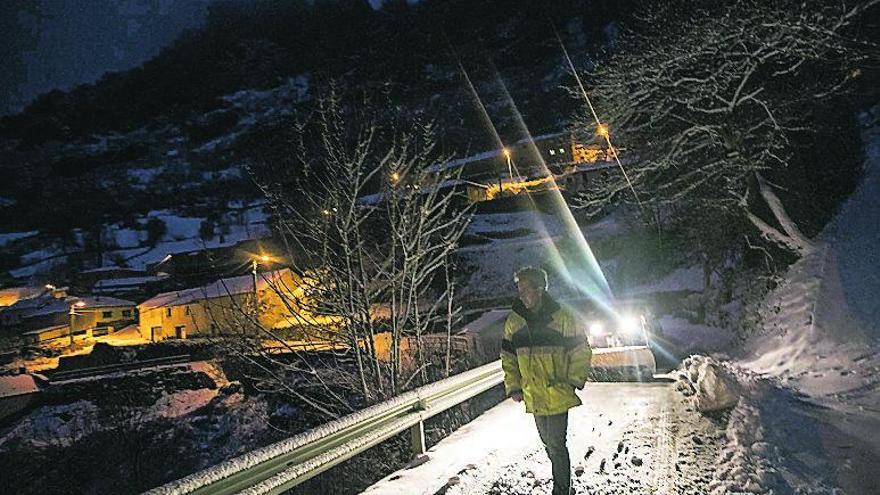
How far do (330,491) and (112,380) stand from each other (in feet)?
73.4

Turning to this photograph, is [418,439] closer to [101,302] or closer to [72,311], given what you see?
[72,311]

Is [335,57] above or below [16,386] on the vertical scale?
above

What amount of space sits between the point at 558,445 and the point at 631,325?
7.53 metres

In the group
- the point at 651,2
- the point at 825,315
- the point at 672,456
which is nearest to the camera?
the point at 672,456

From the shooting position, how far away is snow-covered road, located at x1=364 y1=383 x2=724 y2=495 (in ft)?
14.5

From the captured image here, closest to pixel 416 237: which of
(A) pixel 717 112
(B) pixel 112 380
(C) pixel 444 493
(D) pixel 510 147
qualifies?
(C) pixel 444 493

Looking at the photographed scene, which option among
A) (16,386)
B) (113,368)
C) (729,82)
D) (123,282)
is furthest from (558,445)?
(123,282)

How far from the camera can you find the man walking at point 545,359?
3660 millimetres

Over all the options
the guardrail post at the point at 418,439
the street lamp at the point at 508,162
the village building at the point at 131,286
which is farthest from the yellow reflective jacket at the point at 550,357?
the village building at the point at 131,286

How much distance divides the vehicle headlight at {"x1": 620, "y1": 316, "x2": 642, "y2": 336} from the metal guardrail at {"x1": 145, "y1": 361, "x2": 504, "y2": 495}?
18.5 ft

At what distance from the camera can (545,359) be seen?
3678mm

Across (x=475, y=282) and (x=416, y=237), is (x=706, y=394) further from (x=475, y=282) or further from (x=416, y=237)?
(x=475, y=282)

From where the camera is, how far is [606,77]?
14891 millimetres

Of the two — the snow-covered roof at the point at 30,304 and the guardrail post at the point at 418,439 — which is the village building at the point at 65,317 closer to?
the snow-covered roof at the point at 30,304
